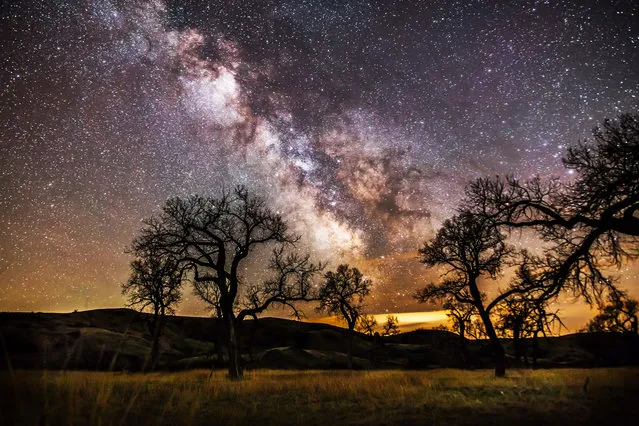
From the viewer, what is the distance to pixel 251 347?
40750 mm

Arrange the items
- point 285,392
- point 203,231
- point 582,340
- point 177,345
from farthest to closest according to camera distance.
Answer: point 582,340
point 177,345
point 203,231
point 285,392

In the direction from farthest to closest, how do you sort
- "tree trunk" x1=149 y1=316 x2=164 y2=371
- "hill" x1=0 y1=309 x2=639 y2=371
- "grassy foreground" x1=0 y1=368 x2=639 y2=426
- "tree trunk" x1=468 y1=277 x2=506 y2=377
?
1. "hill" x1=0 y1=309 x2=639 y2=371
2. "tree trunk" x1=149 y1=316 x2=164 y2=371
3. "tree trunk" x1=468 y1=277 x2=506 y2=377
4. "grassy foreground" x1=0 y1=368 x2=639 y2=426

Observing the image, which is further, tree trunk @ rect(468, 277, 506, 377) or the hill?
the hill

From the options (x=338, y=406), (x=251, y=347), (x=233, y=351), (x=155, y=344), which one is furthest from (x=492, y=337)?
(x=251, y=347)

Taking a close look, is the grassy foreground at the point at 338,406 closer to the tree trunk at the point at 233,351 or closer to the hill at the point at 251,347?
the hill at the point at 251,347

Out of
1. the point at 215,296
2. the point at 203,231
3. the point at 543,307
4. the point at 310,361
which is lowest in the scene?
the point at 310,361

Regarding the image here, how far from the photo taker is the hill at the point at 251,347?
111 ft

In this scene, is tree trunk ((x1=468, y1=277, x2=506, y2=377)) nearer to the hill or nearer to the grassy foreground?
the hill

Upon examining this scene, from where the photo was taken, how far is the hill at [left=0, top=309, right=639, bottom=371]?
111 ft

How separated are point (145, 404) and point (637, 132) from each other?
15.3 m

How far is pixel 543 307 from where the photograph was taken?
465 inches

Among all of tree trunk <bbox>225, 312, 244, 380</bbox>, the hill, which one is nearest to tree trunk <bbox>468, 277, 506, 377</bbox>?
the hill

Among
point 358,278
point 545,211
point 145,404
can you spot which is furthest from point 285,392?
point 358,278

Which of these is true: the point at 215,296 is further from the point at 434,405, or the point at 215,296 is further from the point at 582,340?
the point at 582,340
